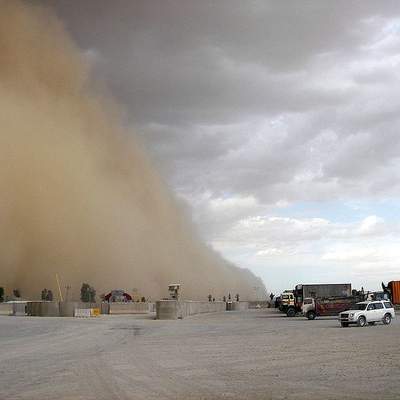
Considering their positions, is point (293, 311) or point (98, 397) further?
point (293, 311)

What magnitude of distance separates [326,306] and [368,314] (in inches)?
297

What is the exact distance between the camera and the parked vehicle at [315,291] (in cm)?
3747

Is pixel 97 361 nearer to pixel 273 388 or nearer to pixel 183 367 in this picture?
pixel 183 367

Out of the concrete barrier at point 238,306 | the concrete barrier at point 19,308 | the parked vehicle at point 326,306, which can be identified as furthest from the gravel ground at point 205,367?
the concrete barrier at point 238,306

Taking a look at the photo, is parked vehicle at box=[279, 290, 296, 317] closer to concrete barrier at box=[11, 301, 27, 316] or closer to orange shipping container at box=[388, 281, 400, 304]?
orange shipping container at box=[388, 281, 400, 304]

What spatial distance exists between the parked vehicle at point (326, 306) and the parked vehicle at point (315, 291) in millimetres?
4559

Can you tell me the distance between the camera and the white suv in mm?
24562

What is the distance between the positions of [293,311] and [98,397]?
29860mm

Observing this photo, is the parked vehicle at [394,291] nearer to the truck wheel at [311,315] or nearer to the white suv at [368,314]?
the truck wheel at [311,315]

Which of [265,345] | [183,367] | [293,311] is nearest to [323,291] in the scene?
[293,311]

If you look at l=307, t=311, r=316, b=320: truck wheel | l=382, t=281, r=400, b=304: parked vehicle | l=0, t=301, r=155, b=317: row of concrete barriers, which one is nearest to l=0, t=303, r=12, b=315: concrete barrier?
l=0, t=301, r=155, b=317: row of concrete barriers

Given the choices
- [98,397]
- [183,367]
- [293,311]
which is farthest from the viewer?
[293,311]

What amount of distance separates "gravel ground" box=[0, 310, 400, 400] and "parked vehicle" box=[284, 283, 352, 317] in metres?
17.0

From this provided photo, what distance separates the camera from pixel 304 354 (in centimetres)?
1407
